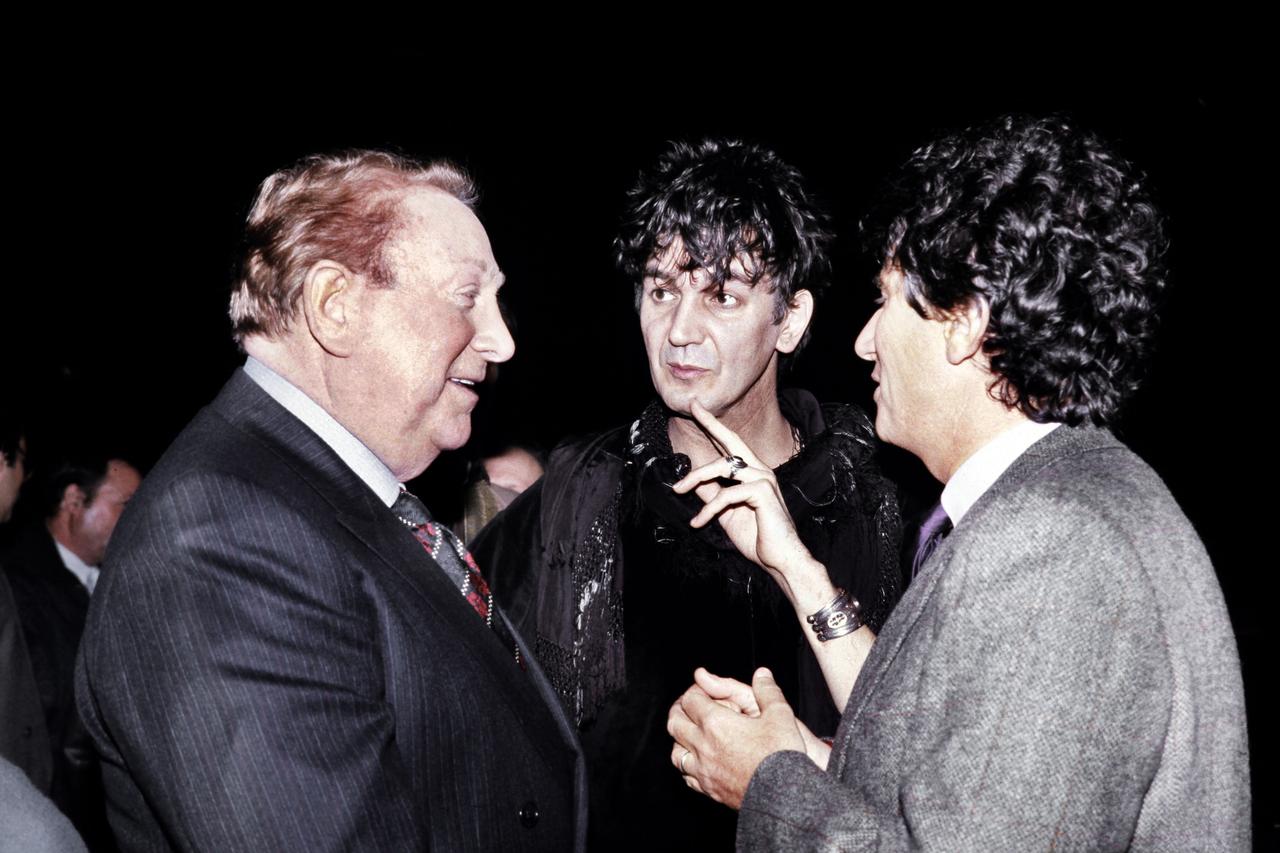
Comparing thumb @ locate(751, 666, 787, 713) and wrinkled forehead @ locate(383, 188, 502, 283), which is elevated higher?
wrinkled forehead @ locate(383, 188, 502, 283)

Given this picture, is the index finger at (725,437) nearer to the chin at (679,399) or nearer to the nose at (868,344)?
the chin at (679,399)

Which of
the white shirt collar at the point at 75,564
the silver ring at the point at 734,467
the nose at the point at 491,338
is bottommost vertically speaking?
the white shirt collar at the point at 75,564

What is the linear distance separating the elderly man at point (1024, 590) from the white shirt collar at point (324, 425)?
739 millimetres

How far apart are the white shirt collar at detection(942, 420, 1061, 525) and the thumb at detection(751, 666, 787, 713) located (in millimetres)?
458

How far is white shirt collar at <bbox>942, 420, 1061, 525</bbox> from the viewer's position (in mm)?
1476

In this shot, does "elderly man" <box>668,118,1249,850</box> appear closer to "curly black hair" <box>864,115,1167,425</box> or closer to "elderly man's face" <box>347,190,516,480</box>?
"curly black hair" <box>864,115,1167,425</box>

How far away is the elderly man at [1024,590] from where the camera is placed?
119 centimetres

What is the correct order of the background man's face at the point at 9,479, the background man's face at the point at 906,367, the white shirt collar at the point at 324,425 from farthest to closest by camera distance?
the background man's face at the point at 9,479 < the white shirt collar at the point at 324,425 < the background man's face at the point at 906,367

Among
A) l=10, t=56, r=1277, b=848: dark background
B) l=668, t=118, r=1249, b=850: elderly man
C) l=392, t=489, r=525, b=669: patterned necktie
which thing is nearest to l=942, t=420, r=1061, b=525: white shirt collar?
l=668, t=118, r=1249, b=850: elderly man

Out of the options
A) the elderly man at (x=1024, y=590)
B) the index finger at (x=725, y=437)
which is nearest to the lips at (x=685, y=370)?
the index finger at (x=725, y=437)

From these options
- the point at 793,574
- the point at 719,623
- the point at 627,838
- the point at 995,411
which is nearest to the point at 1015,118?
the point at 995,411

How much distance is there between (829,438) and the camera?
8.67 ft

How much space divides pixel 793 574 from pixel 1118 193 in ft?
3.30

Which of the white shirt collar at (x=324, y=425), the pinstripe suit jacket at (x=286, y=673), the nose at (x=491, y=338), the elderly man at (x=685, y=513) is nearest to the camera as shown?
the pinstripe suit jacket at (x=286, y=673)
